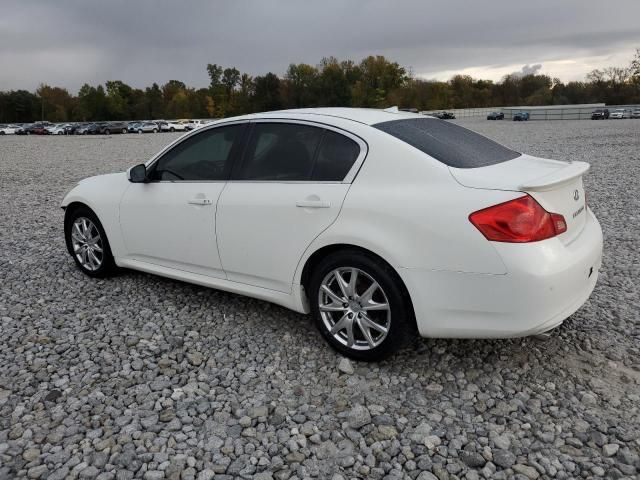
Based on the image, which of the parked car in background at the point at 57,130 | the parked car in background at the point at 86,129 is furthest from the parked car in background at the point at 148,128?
the parked car in background at the point at 57,130

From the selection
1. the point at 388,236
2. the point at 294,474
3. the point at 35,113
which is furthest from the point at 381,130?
the point at 35,113

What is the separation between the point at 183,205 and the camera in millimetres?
4316

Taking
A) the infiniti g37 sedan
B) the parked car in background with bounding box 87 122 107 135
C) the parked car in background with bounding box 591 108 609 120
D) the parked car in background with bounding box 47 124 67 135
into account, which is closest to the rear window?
the infiniti g37 sedan

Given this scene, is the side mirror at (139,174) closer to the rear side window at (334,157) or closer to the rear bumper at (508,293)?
the rear side window at (334,157)

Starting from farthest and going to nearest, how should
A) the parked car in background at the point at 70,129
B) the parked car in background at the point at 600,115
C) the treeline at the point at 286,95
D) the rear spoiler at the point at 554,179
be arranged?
the treeline at the point at 286,95
the parked car in background at the point at 70,129
the parked car in background at the point at 600,115
the rear spoiler at the point at 554,179

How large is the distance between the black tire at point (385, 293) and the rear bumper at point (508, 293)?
0.28 feet

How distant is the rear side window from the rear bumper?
81cm

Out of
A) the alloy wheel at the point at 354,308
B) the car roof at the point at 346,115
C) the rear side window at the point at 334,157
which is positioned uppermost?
the car roof at the point at 346,115

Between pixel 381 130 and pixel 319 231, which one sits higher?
pixel 381 130

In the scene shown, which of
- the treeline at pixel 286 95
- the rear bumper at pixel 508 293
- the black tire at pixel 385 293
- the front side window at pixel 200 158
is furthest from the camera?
the treeline at pixel 286 95

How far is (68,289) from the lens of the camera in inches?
205

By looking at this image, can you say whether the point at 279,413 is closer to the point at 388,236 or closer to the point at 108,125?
the point at 388,236

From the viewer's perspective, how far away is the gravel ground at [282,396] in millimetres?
2689

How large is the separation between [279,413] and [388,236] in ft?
3.91
